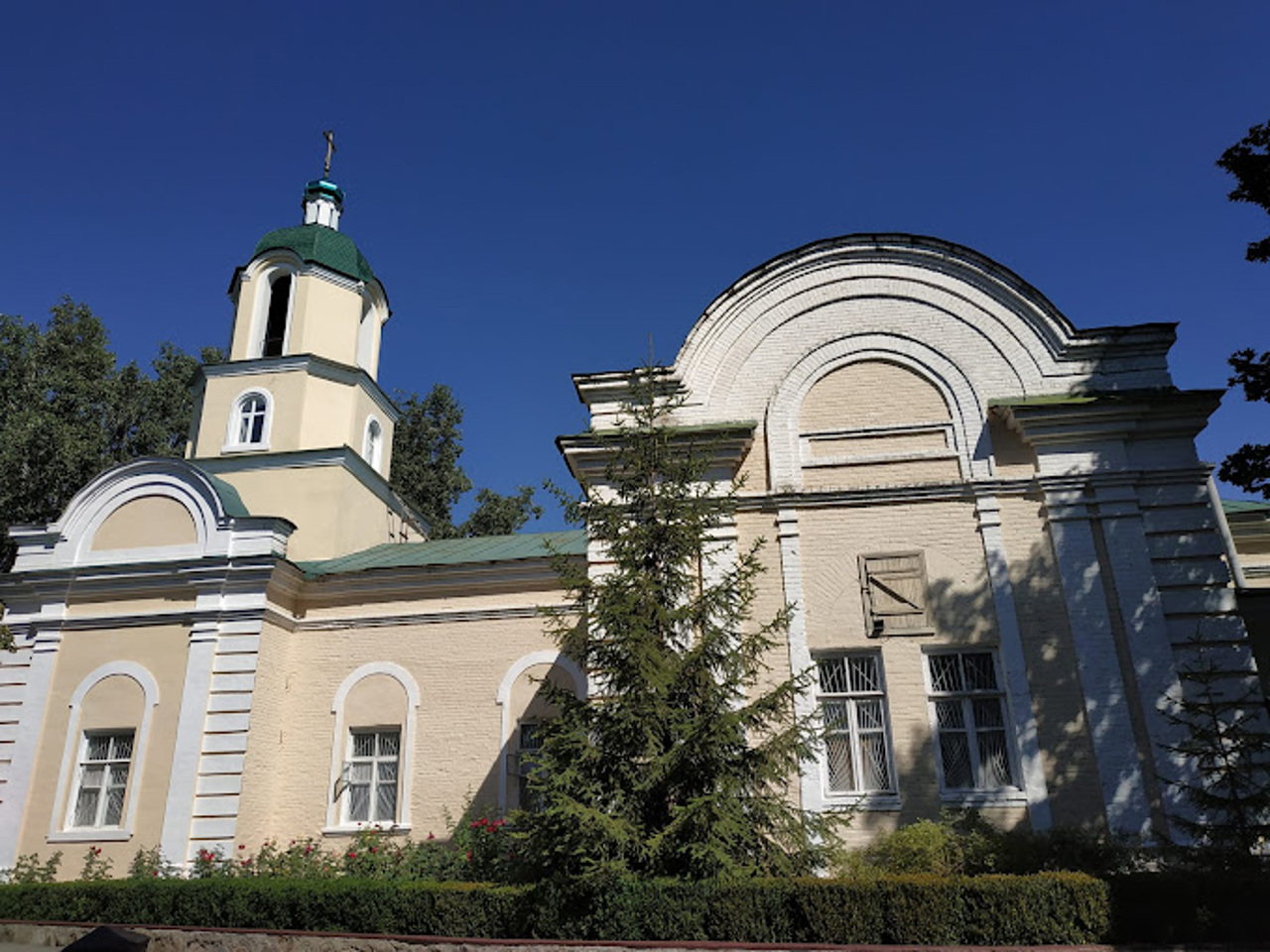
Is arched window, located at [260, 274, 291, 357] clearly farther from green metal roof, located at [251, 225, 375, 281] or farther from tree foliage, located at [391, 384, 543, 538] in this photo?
tree foliage, located at [391, 384, 543, 538]

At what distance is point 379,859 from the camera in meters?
14.1

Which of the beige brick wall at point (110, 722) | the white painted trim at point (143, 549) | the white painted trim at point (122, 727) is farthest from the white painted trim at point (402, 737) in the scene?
the white painted trim at point (122, 727)

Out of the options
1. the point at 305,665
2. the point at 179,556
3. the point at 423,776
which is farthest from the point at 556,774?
the point at 179,556

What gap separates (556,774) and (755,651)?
2670 mm

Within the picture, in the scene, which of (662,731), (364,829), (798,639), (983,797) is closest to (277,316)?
(364,829)

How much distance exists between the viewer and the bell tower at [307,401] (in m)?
19.9

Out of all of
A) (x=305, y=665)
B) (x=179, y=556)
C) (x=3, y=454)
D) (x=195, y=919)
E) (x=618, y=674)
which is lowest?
(x=195, y=919)

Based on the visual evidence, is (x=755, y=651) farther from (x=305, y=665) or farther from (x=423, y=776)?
(x=305, y=665)

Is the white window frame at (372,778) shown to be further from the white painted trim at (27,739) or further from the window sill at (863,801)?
the window sill at (863,801)

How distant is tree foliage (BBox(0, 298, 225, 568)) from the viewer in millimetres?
25500

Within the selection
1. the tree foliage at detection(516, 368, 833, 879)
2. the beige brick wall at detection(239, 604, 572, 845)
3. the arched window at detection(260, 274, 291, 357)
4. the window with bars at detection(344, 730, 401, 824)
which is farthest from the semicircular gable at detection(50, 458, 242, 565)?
the tree foliage at detection(516, 368, 833, 879)

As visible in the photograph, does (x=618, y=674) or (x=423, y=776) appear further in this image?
(x=423, y=776)

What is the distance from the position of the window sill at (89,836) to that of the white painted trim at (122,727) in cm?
2

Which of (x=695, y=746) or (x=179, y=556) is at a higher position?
(x=179, y=556)
